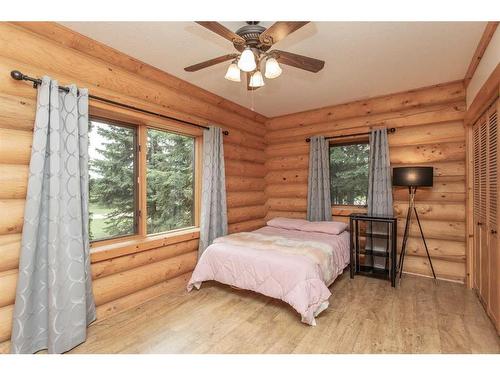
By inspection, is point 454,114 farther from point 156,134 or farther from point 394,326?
point 156,134

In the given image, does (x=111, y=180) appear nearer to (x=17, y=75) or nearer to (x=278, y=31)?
(x=17, y=75)

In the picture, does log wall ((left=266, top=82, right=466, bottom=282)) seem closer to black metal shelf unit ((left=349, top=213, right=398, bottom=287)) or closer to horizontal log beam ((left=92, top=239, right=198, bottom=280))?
black metal shelf unit ((left=349, top=213, right=398, bottom=287))

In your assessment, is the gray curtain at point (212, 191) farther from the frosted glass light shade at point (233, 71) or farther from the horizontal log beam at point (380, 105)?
the horizontal log beam at point (380, 105)

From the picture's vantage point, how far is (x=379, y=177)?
361cm

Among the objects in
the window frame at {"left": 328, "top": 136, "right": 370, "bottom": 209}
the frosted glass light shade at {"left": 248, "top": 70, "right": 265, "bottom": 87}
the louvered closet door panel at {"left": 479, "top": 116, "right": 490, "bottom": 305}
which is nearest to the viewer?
the frosted glass light shade at {"left": 248, "top": 70, "right": 265, "bottom": 87}

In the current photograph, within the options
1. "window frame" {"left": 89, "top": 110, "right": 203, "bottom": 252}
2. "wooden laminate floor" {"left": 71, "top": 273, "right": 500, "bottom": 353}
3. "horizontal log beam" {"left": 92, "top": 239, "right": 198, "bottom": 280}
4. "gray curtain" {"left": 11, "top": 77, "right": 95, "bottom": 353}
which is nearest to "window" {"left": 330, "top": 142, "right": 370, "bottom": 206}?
"wooden laminate floor" {"left": 71, "top": 273, "right": 500, "bottom": 353}

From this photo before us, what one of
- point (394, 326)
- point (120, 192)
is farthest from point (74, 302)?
point (394, 326)

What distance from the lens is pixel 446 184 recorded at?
333 centimetres

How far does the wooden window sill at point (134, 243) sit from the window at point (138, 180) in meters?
0.09

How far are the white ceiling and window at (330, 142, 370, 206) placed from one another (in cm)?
92

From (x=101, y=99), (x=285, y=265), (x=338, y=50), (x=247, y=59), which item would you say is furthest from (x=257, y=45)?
(x=285, y=265)

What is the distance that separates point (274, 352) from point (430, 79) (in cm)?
354

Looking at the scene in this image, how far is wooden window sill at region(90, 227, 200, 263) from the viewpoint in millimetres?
2390

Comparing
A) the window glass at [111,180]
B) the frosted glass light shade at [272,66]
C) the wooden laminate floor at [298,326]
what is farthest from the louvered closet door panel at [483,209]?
the window glass at [111,180]
